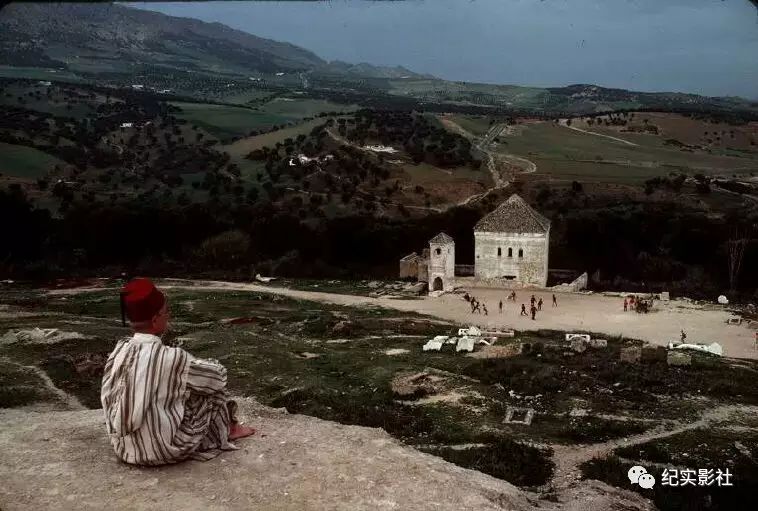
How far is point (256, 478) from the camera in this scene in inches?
313

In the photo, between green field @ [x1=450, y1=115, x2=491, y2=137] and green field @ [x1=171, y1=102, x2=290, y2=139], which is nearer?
green field @ [x1=171, y1=102, x2=290, y2=139]

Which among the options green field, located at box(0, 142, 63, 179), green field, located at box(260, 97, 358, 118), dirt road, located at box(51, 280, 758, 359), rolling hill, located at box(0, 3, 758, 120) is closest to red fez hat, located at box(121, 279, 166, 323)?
dirt road, located at box(51, 280, 758, 359)

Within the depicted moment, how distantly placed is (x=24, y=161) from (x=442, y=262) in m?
57.6

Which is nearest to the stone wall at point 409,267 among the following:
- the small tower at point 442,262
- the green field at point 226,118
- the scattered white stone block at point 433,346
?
the small tower at point 442,262

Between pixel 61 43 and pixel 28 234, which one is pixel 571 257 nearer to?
pixel 28 234

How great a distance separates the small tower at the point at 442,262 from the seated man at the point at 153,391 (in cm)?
3520

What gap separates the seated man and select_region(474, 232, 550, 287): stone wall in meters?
37.3

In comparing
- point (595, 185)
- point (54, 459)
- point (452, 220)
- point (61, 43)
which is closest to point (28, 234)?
point (452, 220)

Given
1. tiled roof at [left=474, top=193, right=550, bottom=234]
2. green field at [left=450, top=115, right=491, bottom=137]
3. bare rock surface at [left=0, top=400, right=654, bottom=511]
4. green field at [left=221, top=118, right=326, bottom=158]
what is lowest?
tiled roof at [left=474, top=193, right=550, bottom=234]

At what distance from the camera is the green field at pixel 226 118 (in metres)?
111

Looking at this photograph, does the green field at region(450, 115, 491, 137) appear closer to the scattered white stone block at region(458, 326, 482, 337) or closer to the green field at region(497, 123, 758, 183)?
the green field at region(497, 123, 758, 183)

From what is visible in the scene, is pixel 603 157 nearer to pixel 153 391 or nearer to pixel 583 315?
pixel 583 315

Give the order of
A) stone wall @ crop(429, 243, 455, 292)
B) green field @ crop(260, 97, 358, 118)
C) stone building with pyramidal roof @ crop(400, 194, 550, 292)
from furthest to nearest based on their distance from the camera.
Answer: green field @ crop(260, 97, 358, 118) → stone building with pyramidal roof @ crop(400, 194, 550, 292) → stone wall @ crop(429, 243, 455, 292)

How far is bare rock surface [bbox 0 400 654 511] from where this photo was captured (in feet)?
24.4
